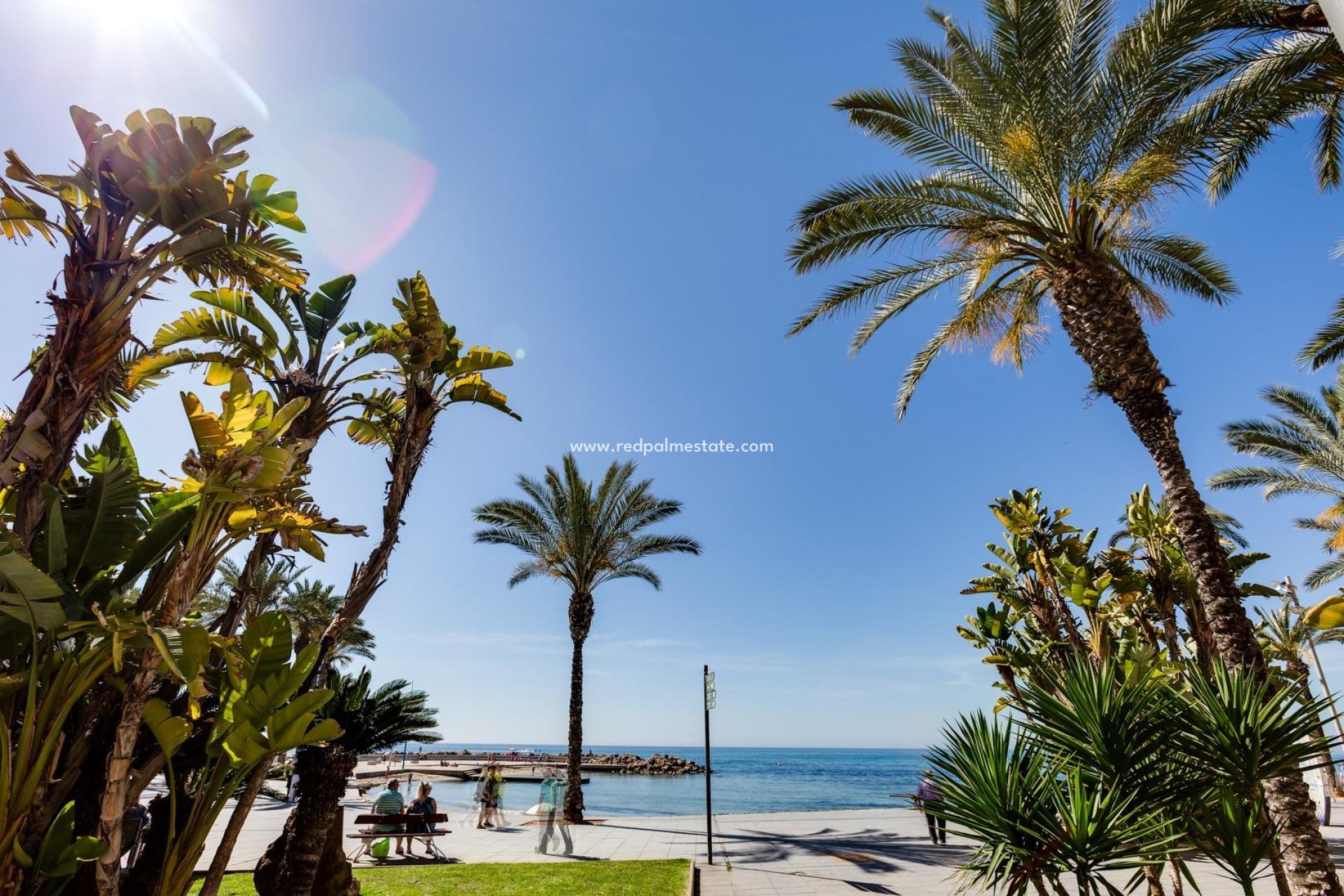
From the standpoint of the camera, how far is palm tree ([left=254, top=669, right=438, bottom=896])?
6.08 m

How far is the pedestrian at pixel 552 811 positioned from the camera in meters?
12.1

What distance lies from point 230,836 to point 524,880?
5.17 metres

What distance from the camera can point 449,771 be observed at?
48.1 m


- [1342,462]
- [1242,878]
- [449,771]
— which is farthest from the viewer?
[449,771]

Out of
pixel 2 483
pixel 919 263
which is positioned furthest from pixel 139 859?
pixel 919 263

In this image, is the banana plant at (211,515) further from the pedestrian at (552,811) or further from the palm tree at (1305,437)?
the palm tree at (1305,437)

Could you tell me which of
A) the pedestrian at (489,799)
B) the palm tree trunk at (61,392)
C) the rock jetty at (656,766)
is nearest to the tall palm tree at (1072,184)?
the palm tree trunk at (61,392)

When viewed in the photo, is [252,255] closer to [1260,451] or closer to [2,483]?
[2,483]

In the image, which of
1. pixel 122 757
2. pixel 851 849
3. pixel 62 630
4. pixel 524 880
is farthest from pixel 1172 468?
pixel 62 630

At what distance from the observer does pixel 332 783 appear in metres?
6.21

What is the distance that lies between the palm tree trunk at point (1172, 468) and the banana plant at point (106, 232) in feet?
29.2

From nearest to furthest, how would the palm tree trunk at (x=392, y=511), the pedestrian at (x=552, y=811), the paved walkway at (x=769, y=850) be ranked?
the palm tree trunk at (x=392, y=511) → the paved walkway at (x=769, y=850) → the pedestrian at (x=552, y=811)

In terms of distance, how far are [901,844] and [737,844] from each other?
322cm

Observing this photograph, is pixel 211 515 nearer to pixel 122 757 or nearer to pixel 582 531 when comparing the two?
pixel 122 757
